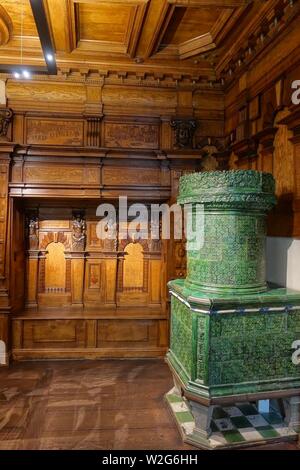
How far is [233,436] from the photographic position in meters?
2.61

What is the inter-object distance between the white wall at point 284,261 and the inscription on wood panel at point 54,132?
2.57 m

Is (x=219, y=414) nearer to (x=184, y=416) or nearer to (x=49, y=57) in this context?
(x=184, y=416)

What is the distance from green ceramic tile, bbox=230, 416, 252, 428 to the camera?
9.06 feet

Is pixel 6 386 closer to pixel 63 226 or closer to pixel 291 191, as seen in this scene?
pixel 63 226

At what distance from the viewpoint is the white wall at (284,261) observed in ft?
9.29

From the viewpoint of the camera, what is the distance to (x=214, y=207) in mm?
2592

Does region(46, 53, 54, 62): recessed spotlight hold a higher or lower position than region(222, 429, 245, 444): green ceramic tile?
higher

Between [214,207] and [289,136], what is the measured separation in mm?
1015

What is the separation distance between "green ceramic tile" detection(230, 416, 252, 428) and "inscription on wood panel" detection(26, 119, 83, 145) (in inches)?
133

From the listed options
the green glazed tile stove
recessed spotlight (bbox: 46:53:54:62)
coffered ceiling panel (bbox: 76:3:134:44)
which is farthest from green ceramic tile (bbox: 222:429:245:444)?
coffered ceiling panel (bbox: 76:3:134:44)

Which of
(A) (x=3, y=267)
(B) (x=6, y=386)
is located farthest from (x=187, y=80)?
(B) (x=6, y=386)

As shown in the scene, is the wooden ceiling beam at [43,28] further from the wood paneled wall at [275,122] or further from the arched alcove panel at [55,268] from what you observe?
the arched alcove panel at [55,268]

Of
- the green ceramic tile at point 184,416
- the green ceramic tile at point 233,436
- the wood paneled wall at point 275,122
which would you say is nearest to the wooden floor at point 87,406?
the green ceramic tile at point 184,416

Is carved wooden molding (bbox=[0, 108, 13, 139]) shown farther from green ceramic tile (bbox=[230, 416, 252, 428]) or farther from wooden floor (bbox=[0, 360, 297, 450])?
green ceramic tile (bbox=[230, 416, 252, 428])
